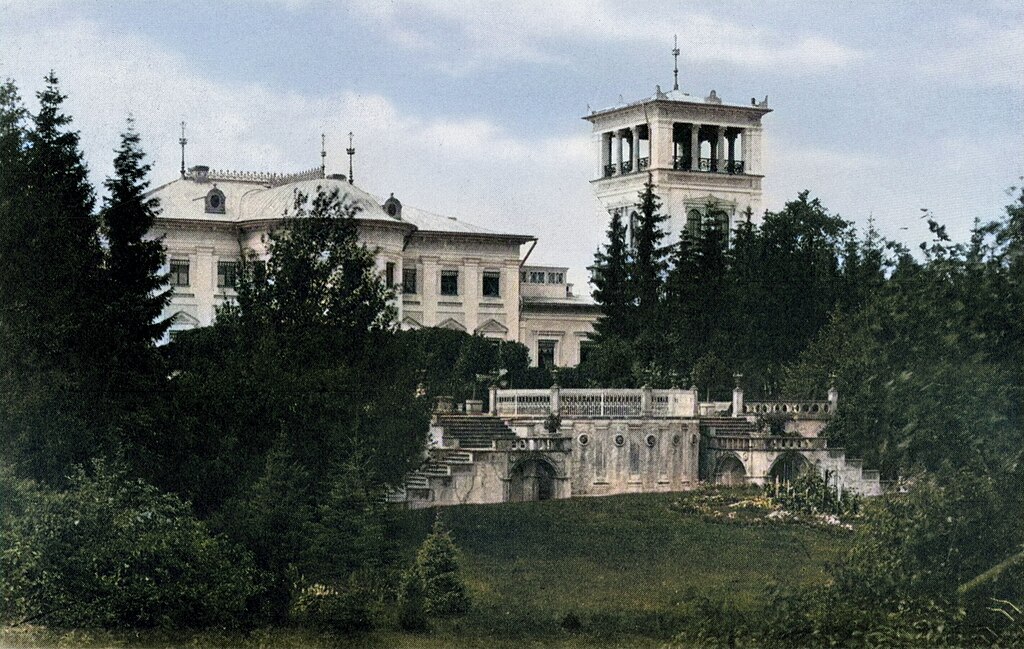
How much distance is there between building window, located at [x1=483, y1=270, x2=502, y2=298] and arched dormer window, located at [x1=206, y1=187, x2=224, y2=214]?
10681 millimetres

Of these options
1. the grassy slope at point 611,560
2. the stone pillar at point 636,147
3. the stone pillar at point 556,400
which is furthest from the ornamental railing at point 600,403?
the stone pillar at point 636,147

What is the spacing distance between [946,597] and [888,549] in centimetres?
112

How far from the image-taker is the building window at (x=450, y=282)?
6775cm

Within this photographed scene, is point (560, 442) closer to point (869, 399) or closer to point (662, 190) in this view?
point (869, 399)

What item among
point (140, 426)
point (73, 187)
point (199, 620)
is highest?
point (73, 187)

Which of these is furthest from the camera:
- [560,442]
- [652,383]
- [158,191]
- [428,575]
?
[158,191]

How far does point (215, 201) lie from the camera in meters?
63.4

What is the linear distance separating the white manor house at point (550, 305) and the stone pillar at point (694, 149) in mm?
59

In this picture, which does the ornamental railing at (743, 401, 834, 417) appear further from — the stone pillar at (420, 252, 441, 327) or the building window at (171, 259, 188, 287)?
the building window at (171, 259, 188, 287)

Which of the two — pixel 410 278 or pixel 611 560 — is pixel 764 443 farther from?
pixel 410 278

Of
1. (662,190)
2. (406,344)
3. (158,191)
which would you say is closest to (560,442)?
(406,344)

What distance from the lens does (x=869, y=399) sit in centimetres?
4238

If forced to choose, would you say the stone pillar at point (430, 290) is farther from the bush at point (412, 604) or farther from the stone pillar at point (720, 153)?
the bush at point (412, 604)

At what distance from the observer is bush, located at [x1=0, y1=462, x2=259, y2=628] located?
79.4ft
